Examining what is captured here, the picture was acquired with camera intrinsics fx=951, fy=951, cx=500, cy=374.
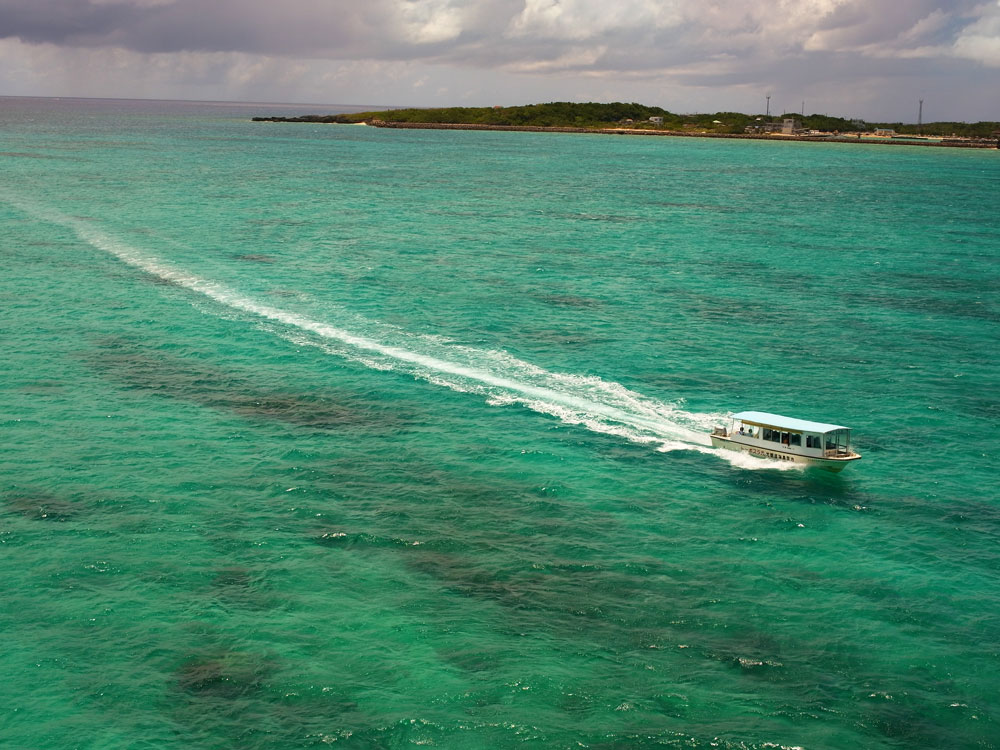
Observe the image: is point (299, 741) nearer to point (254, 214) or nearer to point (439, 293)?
point (439, 293)

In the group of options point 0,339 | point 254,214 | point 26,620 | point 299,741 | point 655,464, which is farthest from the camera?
point 254,214

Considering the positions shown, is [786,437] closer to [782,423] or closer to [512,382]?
[782,423]

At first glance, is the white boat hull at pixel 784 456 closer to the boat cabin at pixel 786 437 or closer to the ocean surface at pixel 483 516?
the boat cabin at pixel 786 437

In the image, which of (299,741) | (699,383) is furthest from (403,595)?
(699,383)

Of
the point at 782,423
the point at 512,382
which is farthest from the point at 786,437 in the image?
the point at 512,382

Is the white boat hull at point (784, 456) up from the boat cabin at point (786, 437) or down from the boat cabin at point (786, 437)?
down

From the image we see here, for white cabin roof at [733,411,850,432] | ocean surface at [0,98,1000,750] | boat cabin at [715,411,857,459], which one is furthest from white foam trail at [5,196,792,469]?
white cabin roof at [733,411,850,432]

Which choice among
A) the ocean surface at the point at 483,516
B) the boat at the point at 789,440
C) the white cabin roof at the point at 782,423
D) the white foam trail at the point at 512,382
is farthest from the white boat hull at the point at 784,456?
the white cabin roof at the point at 782,423
